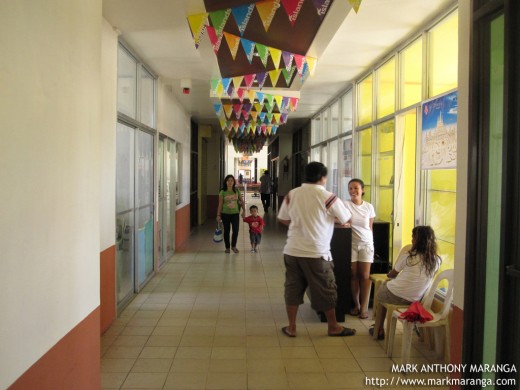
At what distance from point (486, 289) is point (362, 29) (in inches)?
120

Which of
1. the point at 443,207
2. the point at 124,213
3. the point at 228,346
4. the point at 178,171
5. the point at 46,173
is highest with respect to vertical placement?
the point at 178,171

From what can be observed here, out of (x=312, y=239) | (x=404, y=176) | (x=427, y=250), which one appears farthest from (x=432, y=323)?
(x=404, y=176)

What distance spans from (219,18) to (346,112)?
4110mm

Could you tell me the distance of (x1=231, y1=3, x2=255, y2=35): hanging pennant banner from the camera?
11.6 feet

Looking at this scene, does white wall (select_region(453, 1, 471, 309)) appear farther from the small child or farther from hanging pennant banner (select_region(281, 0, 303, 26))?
the small child

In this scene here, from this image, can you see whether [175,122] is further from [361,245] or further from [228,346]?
[228,346]

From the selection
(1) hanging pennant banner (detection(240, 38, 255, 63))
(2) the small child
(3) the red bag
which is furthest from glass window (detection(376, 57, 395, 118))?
(2) the small child

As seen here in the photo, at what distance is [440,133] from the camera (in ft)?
12.5

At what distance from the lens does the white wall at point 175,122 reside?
6501mm

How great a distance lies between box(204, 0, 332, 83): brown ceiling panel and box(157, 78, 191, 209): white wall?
162cm

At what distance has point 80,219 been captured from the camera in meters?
2.15

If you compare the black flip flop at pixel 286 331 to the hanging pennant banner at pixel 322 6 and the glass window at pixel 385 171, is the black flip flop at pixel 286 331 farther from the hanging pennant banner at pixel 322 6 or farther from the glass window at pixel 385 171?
the hanging pennant banner at pixel 322 6

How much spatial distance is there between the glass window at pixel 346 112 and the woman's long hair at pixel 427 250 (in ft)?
12.8

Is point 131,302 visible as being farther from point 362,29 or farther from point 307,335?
point 362,29
